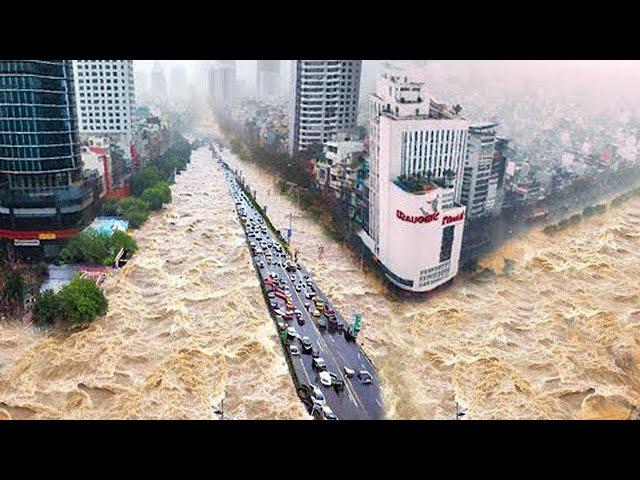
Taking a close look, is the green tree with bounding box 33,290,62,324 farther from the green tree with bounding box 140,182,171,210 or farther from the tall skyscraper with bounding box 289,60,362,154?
the tall skyscraper with bounding box 289,60,362,154

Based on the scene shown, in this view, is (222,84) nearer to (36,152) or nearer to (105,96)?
(36,152)

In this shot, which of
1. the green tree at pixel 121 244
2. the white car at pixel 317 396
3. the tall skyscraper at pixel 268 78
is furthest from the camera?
the green tree at pixel 121 244

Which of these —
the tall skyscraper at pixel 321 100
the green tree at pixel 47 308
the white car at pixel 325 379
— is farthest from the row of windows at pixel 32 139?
the white car at pixel 325 379

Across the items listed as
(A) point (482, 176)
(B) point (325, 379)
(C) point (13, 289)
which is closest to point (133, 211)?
(C) point (13, 289)

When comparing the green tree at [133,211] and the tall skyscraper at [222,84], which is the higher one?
the tall skyscraper at [222,84]

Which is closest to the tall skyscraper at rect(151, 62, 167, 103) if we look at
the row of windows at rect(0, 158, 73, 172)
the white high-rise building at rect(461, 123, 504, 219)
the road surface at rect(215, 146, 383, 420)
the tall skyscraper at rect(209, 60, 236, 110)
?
the tall skyscraper at rect(209, 60, 236, 110)

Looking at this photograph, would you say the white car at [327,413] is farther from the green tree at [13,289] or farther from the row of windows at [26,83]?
the row of windows at [26,83]
